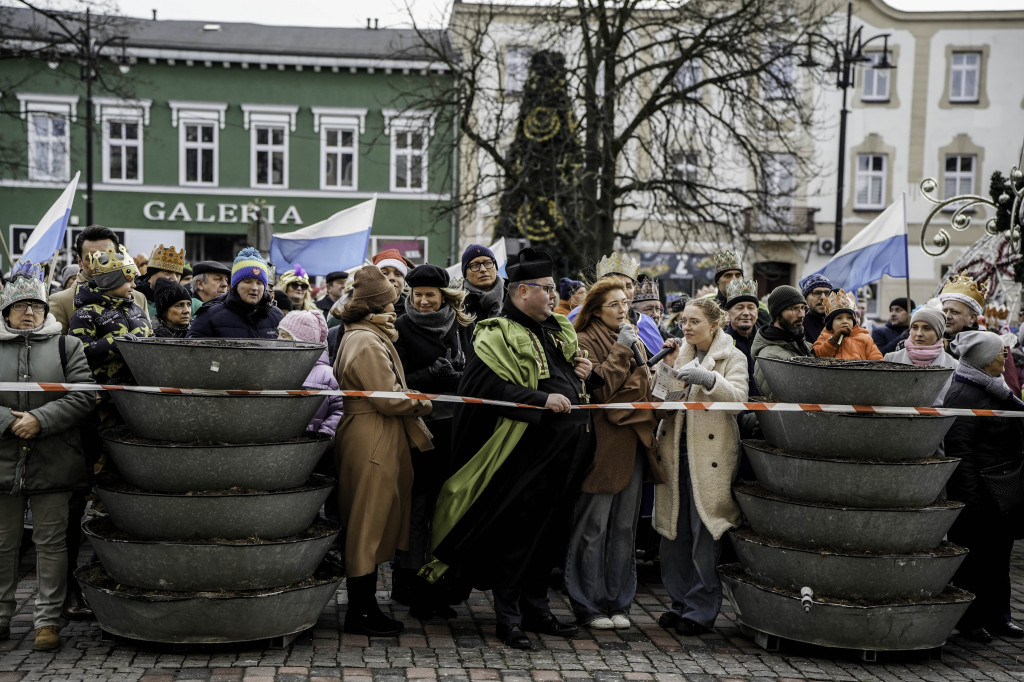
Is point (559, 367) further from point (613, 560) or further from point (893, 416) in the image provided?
point (893, 416)

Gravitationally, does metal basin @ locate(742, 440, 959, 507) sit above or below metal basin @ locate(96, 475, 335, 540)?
above

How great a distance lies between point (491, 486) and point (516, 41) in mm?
16685

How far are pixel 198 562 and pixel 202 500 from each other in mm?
327

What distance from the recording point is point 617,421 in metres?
6.22

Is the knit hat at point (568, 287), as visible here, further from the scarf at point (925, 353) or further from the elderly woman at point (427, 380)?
the scarf at point (925, 353)

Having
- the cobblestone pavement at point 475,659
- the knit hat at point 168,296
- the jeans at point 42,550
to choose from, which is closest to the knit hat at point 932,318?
the cobblestone pavement at point 475,659

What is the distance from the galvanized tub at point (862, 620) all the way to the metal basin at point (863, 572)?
0.06m

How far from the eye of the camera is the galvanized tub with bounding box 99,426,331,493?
17.0 feet

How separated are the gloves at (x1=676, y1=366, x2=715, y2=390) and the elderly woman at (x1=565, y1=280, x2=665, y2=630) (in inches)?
13.0

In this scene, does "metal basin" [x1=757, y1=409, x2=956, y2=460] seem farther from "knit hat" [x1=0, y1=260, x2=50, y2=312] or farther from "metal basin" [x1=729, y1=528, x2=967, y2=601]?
"knit hat" [x1=0, y1=260, x2=50, y2=312]

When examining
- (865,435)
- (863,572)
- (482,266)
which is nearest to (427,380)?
(482,266)

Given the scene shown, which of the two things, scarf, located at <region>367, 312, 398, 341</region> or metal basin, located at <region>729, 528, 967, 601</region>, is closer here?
metal basin, located at <region>729, 528, 967, 601</region>

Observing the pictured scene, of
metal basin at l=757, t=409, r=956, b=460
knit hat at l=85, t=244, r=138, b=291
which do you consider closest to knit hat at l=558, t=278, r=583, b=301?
metal basin at l=757, t=409, r=956, b=460

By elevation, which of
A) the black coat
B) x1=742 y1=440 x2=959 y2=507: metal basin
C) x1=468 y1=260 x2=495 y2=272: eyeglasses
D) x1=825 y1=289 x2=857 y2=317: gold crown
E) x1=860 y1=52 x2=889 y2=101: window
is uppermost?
x1=860 y1=52 x2=889 y2=101: window
